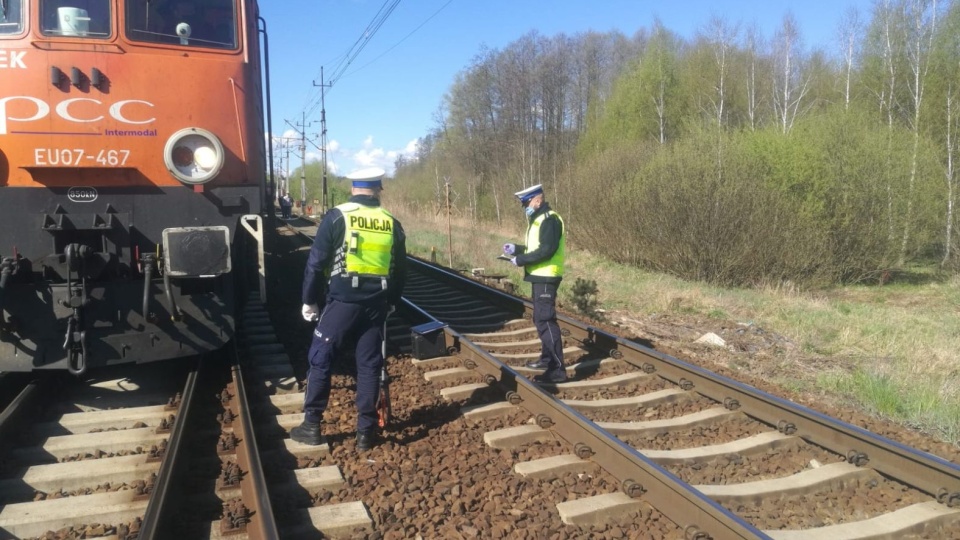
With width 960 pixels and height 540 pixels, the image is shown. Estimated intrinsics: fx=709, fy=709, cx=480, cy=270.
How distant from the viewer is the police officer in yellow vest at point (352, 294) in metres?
4.68

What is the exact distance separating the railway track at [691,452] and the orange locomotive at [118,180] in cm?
225

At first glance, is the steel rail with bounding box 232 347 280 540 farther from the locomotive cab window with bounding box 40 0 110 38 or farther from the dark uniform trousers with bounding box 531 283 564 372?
the locomotive cab window with bounding box 40 0 110 38

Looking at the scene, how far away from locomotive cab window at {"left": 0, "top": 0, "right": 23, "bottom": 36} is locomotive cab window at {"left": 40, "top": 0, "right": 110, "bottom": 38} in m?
0.15

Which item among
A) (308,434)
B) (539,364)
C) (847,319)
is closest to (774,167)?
(847,319)

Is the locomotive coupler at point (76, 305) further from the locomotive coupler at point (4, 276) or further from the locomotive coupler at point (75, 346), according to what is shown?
the locomotive coupler at point (4, 276)

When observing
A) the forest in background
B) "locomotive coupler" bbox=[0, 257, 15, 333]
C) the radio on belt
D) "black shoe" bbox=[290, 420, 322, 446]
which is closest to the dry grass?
the forest in background

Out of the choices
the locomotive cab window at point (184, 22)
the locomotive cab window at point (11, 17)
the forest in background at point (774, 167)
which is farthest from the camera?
the forest in background at point (774, 167)

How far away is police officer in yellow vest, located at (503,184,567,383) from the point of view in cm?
619

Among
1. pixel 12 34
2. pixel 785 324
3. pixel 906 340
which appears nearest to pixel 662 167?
pixel 785 324

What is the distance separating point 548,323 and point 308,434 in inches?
94.9

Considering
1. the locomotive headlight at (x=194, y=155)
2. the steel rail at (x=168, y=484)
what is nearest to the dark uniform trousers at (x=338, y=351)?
the steel rail at (x=168, y=484)

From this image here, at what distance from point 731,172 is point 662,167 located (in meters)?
1.73

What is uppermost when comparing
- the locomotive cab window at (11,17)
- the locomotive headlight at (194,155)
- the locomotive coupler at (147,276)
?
the locomotive cab window at (11,17)

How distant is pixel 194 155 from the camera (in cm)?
547
